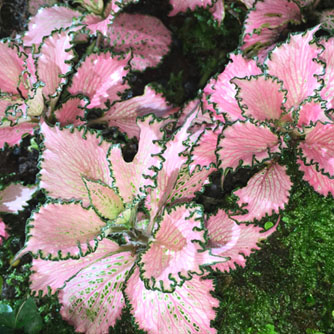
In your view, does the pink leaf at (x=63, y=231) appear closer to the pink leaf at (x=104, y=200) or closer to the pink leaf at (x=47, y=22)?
the pink leaf at (x=104, y=200)

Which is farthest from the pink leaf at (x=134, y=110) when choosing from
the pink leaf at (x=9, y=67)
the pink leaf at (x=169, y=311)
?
the pink leaf at (x=169, y=311)

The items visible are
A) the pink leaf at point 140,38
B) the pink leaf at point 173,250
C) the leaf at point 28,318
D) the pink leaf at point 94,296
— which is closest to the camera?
the pink leaf at point 173,250

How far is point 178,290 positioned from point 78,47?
1.03 metres

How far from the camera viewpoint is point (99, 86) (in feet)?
3.69

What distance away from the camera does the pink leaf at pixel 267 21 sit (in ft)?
3.64

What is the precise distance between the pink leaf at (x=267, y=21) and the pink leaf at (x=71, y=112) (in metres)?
0.55

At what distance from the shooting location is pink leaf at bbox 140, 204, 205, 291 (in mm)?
785

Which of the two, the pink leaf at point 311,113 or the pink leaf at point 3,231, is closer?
the pink leaf at point 311,113

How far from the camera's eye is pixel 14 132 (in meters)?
1.09

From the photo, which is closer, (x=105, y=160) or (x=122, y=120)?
(x=105, y=160)

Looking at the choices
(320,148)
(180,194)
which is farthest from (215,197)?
(320,148)

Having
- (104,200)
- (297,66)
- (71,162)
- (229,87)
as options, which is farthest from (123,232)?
(297,66)

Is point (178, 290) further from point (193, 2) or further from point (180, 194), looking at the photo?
point (193, 2)

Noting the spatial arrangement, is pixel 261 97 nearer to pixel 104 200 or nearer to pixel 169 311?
pixel 104 200
